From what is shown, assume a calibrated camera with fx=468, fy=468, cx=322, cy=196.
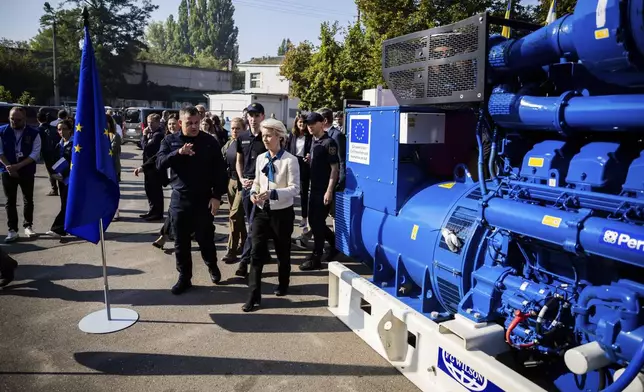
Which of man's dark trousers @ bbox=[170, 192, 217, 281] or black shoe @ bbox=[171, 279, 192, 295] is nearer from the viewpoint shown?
man's dark trousers @ bbox=[170, 192, 217, 281]

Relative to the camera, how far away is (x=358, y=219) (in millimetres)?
4945

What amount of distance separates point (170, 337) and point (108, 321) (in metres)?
0.71

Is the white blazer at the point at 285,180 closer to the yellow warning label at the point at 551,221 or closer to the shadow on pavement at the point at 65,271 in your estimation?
the shadow on pavement at the point at 65,271

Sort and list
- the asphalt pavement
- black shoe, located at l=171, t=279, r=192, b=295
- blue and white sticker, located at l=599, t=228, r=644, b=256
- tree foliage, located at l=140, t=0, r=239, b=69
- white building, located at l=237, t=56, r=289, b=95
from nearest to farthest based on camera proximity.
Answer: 1. blue and white sticker, located at l=599, t=228, r=644, b=256
2. the asphalt pavement
3. black shoe, located at l=171, t=279, r=192, b=295
4. white building, located at l=237, t=56, r=289, b=95
5. tree foliage, located at l=140, t=0, r=239, b=69

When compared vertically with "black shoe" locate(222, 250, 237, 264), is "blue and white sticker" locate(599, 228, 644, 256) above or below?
above

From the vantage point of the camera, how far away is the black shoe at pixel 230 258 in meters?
6.15

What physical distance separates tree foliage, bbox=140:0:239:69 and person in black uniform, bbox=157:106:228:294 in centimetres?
9011

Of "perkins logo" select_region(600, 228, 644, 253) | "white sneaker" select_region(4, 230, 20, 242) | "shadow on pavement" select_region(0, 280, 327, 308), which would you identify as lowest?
"shadow on pavement" select_region(0, 280, 327, 308)

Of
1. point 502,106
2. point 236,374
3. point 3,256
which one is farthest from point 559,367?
point 3,256

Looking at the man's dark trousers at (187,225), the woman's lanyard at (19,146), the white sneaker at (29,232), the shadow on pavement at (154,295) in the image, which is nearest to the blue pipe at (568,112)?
the shadow on pavement at (154,295)

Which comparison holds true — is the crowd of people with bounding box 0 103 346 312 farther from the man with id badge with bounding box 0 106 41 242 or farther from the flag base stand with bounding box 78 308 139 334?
the flag base stand with bounding box 78 308 139 334

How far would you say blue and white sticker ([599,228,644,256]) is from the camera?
2146mm

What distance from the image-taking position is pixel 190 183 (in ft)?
16.3

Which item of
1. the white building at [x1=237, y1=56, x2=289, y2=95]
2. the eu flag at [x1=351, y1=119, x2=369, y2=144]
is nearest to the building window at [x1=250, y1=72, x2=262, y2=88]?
the white building at [x1=237, y1=56, x2=289, y2=95]
